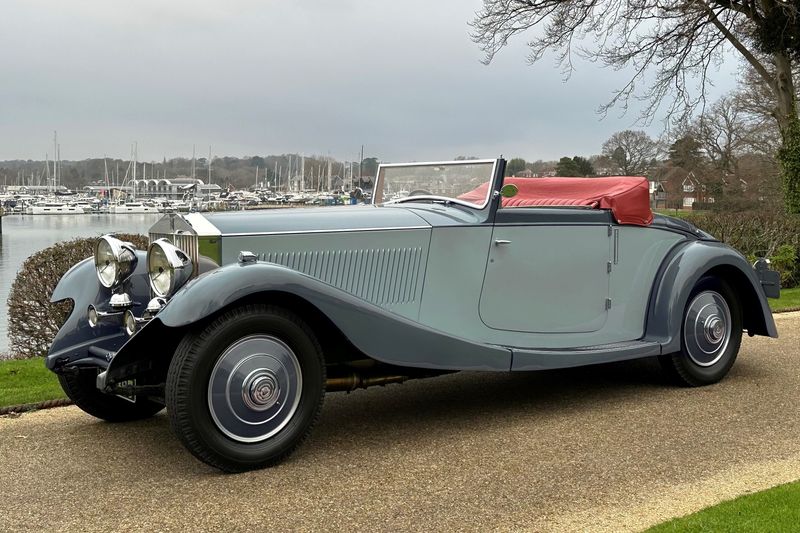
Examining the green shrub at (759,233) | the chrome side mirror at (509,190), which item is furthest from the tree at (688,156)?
the chrome side mirror at (509,190)

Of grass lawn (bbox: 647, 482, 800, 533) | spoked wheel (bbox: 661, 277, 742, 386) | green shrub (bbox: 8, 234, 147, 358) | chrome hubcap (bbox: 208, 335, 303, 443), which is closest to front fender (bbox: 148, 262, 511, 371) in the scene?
chrome hubcap (bbox: 208, 335, 303, 443)

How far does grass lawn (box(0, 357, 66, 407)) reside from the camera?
5.37 meters

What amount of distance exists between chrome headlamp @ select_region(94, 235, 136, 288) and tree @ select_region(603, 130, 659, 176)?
30.6m

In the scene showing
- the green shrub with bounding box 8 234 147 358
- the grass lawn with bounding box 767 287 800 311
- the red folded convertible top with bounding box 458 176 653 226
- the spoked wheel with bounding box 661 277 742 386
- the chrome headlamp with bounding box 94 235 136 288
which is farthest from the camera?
the grass lawn with bounding box 767 287 800 311

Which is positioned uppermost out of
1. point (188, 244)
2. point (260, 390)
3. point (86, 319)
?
point (188, 244)

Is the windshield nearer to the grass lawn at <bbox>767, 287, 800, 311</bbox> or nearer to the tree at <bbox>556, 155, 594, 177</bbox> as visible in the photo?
the tree at <bbox>556, 155, 594, 177</bbox>

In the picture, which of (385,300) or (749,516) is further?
(385,300)

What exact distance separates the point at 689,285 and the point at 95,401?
4.25 metres

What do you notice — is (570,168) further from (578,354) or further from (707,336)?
Answer: (578,354)

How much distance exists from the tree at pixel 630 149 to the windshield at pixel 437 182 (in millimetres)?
28806

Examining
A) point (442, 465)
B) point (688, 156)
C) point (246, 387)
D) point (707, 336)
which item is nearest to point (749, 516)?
point (442, 465)

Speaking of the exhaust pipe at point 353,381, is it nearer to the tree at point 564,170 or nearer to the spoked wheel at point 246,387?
the spoked wheel at point 246,387

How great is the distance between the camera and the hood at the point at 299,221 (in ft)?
14.0

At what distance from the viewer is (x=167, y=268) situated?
4.09 m
